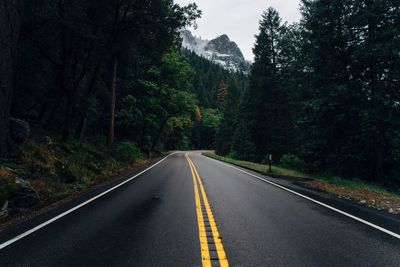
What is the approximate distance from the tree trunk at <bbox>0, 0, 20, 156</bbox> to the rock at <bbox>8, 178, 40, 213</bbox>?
2.64 metres

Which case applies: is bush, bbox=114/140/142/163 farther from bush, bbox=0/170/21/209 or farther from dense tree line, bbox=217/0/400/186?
dense tree line, bbox=217/0/400/186

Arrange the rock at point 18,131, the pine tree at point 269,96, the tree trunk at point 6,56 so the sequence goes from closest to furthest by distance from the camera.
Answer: the tree trunk at point 6,56 → the rock at point 18,131 → the pine tree at point 269,96

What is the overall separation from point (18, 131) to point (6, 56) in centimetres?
326

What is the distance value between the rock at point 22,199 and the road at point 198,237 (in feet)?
3.44

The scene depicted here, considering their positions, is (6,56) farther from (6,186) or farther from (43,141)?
(43,141)

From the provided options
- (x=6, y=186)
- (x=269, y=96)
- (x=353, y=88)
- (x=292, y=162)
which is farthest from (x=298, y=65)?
(x=6, y=186)

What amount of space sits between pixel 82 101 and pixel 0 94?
853 centimetres

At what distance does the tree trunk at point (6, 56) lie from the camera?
8.96 m

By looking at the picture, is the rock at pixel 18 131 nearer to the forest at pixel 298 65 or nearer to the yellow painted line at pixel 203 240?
the forest at pixel 298 65

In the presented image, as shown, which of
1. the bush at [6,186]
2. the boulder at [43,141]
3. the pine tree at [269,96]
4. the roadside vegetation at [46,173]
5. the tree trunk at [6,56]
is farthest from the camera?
the pine tree at [269,96]

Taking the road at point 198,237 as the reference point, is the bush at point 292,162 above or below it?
above

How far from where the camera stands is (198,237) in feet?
15.6

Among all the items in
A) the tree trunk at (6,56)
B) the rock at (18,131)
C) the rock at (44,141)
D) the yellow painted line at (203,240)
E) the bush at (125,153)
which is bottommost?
the yellow painted line at (203,240)

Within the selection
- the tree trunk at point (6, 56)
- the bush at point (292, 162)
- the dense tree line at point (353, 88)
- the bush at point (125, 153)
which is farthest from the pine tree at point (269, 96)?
the tree trunk at point (6, 56)
